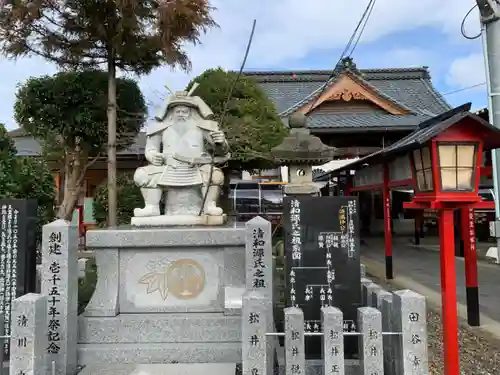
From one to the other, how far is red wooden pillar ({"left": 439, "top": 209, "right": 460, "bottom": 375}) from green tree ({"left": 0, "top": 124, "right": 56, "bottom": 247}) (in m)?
5.46

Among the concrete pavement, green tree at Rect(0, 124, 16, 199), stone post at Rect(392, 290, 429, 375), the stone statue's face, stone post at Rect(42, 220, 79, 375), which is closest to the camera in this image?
stone post at Rect(392, 290, 429, 375)

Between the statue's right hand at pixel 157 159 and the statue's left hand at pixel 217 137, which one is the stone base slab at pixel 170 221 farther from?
the statue's left hand at pixel 217 137

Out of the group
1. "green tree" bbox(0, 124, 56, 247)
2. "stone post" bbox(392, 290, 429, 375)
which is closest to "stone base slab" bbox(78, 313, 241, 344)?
"stone post" bbox(392, 290, 429, 375)

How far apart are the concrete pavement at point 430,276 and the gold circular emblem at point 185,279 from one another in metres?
3.99

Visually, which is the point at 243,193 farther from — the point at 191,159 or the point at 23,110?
the point at 191,159

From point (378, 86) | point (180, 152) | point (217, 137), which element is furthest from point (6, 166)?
point (378, 86)

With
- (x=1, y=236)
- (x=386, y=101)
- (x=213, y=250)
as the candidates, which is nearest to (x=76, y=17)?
(x=1, y=236)

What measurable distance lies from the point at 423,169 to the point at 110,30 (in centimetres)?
722

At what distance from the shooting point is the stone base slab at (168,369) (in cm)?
363

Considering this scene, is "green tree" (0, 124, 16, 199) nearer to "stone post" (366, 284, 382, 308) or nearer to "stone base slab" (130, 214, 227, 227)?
"stone base slab" (130, 214, 227, 227)

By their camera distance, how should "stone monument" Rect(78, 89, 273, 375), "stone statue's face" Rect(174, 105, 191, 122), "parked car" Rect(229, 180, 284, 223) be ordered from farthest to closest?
"parked car" Rect(229, 180, 284, 223)
"stone statue's face" Rect(174, 105, 191, 122)
"stone monument" Rect(78, 89, 273, 375)

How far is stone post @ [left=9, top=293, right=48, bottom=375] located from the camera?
3150mm

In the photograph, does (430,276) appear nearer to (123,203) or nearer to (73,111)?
(123,203)

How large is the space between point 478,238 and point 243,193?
892cm
